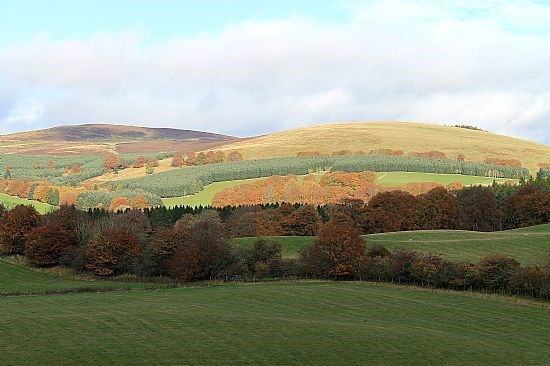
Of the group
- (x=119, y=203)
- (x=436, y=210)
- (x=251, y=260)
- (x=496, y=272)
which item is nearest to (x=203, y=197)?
(x=119, y=203)

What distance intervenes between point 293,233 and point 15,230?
51.5 meters

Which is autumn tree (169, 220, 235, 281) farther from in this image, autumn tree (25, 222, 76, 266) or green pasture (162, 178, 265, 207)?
green pasture (162, 178, 265, 207)

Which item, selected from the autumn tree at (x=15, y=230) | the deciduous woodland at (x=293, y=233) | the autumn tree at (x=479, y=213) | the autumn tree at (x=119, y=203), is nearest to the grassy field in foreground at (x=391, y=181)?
the autumn tree at (x=119, y=203)

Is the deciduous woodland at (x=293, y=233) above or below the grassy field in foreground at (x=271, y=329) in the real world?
above

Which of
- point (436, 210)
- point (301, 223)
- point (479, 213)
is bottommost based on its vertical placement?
point (301, 223)

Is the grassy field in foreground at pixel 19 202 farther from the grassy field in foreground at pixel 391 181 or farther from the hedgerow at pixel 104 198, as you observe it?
the grassy field in foreground at pixel 391 181

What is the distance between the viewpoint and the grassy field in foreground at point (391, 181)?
A: 17862cm

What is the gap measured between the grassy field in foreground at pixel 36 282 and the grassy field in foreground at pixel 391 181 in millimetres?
78894

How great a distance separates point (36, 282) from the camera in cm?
8488

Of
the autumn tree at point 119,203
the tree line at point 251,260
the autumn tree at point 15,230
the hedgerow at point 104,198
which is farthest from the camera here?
the hedgerow at point 104,198

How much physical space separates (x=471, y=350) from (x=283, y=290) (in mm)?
27152

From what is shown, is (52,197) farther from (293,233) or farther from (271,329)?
(271,329)

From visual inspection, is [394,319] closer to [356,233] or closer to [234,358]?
[234,358]

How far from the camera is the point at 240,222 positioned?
5084 inches
